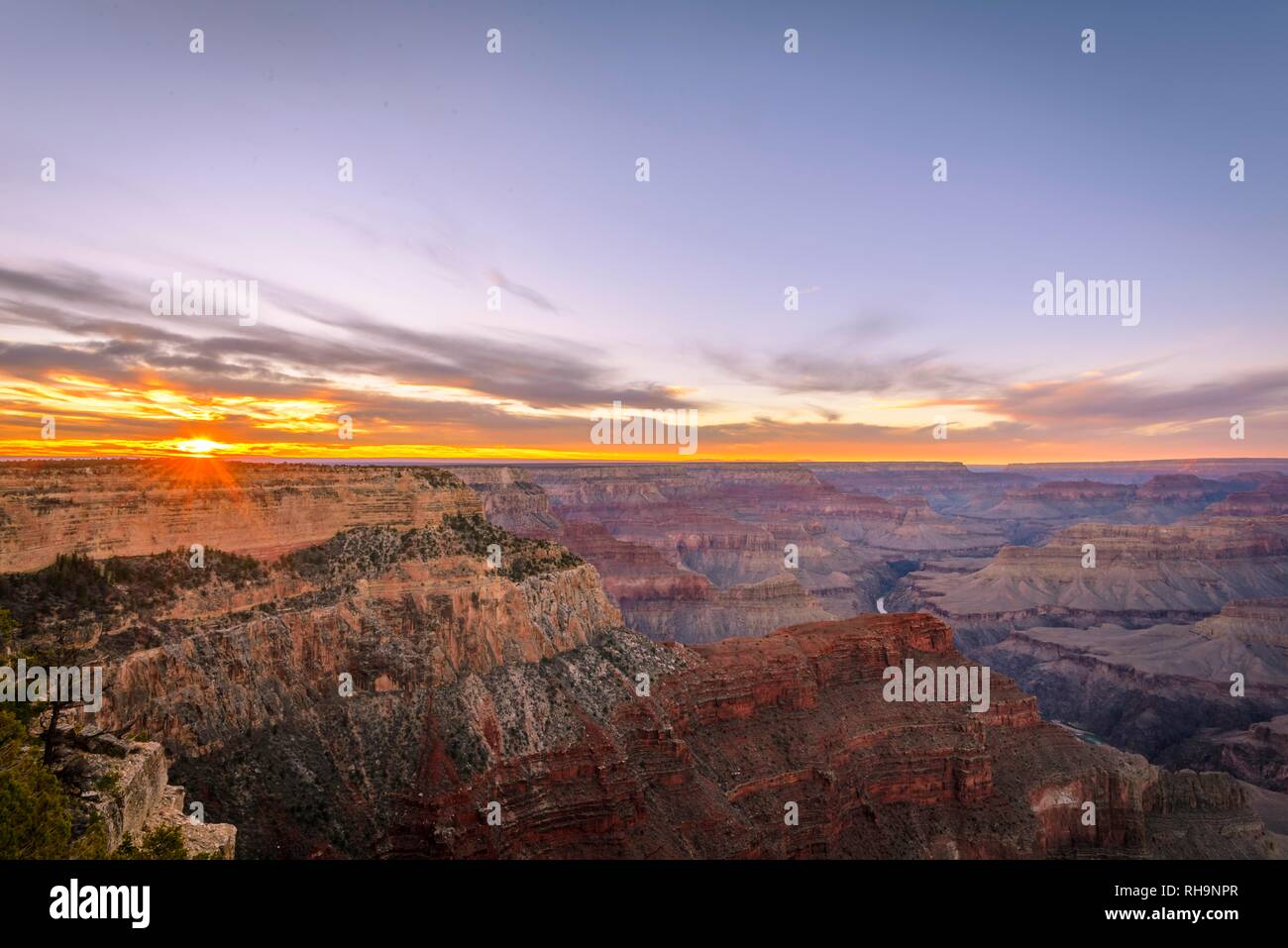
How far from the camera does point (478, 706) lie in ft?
121

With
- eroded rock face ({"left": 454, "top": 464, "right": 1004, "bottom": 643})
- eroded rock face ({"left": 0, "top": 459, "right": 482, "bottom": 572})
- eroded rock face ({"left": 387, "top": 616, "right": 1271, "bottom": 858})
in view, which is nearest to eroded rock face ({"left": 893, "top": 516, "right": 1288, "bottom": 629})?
eroded rock face ({"left": 454, "top": 464, "right": 1004, "bottom": 643})

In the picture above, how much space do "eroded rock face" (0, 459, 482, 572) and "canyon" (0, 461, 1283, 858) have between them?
0.11 metres

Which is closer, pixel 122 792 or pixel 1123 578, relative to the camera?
pixel 122 792

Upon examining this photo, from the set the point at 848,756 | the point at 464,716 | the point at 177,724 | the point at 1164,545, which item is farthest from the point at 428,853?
the point at 1164,545

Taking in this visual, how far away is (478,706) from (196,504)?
58.7 ft

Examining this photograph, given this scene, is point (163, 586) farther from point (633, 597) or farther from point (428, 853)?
point (633, 597)

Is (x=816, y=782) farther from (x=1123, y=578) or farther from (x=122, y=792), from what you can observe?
(x=1123, y=578)

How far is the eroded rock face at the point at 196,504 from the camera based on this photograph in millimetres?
30203

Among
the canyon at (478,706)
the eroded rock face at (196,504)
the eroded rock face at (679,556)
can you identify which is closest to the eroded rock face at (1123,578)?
the eroded rock face at (679,556)

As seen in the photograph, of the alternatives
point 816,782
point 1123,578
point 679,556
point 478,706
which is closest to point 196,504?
point 478,706

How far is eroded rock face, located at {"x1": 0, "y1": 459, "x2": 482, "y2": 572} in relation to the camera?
30.2 metres

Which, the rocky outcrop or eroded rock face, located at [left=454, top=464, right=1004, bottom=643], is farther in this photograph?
eroded rock face, located at [left=454, top=464, right=1004, bottom=643]

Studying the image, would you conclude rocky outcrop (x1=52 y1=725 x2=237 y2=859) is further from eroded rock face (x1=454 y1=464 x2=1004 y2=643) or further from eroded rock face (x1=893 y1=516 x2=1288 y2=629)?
eroded rock face (x1=893 y1=516 x2=1288 y2=629)

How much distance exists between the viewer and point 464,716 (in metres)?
36.2
